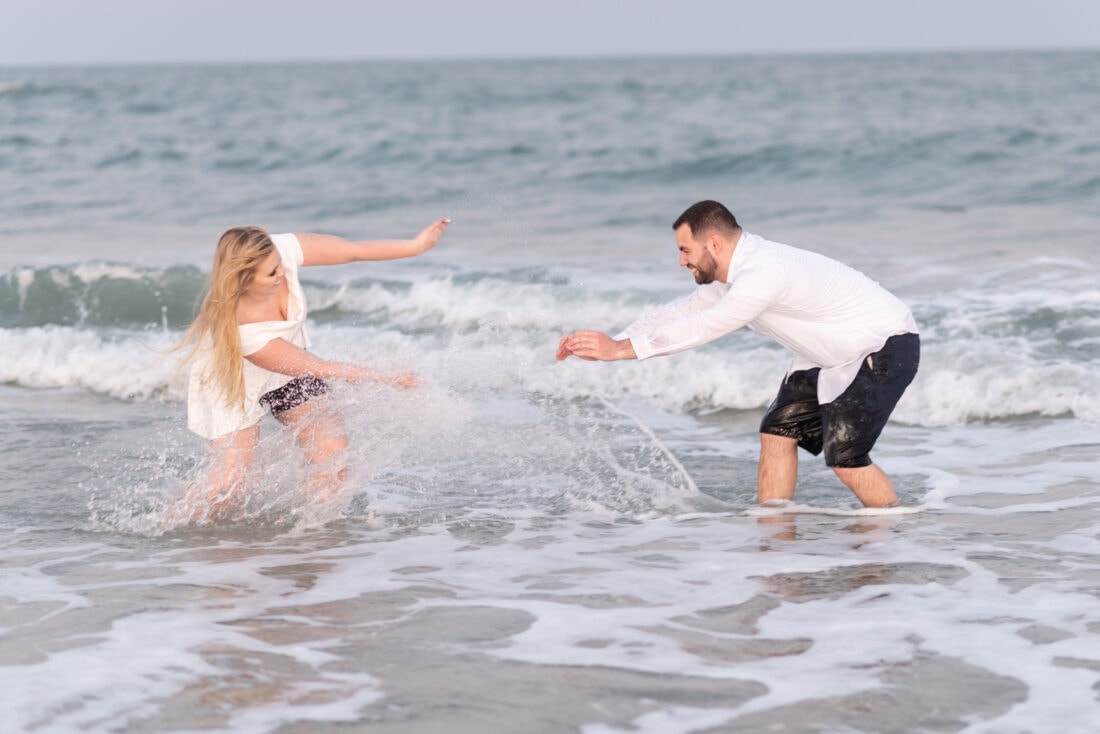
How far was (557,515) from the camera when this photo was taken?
638cm

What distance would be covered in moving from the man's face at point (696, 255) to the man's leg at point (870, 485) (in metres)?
1.18

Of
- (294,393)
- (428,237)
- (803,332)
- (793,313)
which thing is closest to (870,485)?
(803,332)

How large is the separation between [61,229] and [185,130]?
1609 cm

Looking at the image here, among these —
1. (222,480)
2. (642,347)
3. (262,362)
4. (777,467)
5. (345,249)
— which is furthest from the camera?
(777,467)

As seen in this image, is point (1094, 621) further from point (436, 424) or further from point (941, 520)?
point (436, 424)

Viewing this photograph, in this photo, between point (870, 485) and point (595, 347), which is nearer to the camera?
point (595, 347)

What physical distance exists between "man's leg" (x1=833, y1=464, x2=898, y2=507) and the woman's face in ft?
9.30

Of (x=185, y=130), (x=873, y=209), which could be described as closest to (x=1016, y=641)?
(x=873, y=209)

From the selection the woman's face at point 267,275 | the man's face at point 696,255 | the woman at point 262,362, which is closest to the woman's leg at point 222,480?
the woman at point 262,362

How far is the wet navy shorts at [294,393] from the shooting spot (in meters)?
5.92

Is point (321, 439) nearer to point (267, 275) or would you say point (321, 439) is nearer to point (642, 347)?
point (267, 275)

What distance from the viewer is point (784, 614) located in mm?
4711

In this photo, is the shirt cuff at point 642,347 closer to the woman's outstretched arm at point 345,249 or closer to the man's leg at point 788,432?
the man's leg at point 788,432

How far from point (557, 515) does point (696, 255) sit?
1.67m
